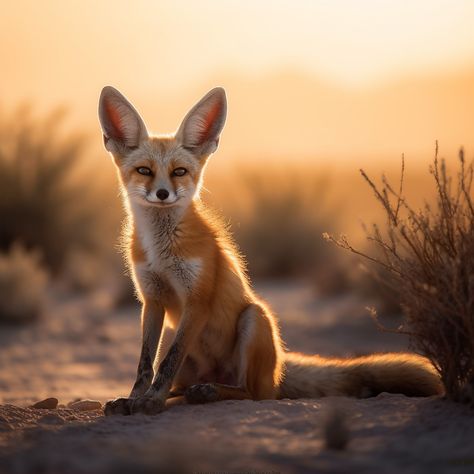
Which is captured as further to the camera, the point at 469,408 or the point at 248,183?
the point at 248,183

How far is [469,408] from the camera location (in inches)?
178

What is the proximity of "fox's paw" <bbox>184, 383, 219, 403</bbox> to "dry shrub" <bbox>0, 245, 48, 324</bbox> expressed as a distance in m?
7.22

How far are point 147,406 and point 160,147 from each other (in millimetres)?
1863

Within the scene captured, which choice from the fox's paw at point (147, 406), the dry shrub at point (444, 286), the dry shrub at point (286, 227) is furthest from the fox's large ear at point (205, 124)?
the dry shrub at point (286, 227)

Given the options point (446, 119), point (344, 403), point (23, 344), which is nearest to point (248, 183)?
point (23, 344)

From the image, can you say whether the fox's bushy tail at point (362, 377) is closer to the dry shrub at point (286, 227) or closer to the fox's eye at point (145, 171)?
the fox's eye at point (145, 171)

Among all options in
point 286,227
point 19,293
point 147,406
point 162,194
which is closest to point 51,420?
point 147,406

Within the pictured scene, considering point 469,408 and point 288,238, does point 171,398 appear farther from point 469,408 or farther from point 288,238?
point 288,238

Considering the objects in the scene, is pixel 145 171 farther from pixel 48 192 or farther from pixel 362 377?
pixel 48 192

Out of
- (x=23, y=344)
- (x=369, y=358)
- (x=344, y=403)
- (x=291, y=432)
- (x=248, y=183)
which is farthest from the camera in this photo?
(x=248, y=183)

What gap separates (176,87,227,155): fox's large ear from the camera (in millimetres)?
5828

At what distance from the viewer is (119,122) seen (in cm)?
583

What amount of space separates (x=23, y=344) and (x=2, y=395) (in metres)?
2.87

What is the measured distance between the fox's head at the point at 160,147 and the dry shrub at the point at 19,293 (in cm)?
650
